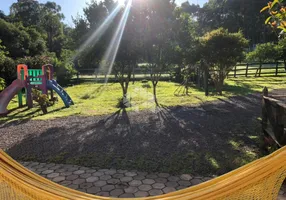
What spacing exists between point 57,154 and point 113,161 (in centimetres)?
113

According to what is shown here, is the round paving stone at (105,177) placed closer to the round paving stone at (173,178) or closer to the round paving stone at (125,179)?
the round paving stone at (125,179)

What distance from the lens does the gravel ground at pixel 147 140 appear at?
13.3 ft

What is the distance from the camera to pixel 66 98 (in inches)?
405

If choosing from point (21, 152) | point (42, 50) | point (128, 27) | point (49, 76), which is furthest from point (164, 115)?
point (42, 50)

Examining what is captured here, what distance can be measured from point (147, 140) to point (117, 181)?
78.2 inches

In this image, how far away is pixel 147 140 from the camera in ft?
17.4

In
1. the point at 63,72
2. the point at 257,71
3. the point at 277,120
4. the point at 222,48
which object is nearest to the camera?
the point at 277,120

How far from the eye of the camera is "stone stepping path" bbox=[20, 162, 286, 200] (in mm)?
3061

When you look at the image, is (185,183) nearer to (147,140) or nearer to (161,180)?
(161,180)

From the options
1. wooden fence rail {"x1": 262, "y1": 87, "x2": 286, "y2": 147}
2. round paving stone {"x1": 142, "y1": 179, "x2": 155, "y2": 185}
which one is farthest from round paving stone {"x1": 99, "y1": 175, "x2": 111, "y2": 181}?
wooden fence rail {"x1": 262, "y1": 87, "x2": 286, "y2": 147}

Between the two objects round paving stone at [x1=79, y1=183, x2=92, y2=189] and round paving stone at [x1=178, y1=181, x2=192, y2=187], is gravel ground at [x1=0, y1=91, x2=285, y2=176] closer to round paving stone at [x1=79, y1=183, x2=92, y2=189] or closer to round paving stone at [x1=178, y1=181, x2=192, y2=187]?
round paving stone at [x1=178, y1=181, x2=192, y2=187]

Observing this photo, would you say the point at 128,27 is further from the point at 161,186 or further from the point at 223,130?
the point at 161,186

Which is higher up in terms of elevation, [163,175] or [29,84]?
[29,84]

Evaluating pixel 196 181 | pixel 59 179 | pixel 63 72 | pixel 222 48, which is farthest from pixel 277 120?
pixel 63 72
